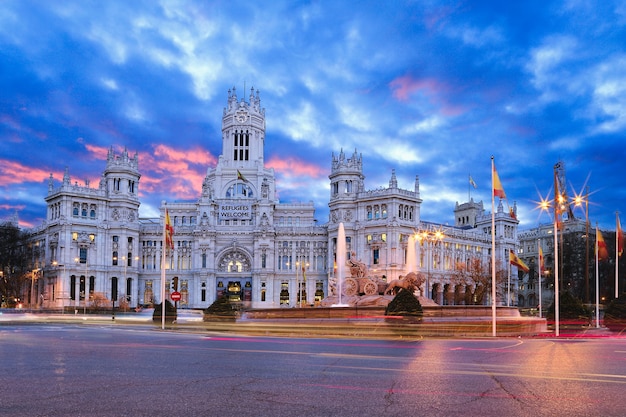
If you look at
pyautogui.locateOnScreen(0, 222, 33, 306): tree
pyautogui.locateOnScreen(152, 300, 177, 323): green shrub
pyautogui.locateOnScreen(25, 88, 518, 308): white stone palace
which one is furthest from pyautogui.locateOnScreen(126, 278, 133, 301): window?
pyautogui.locateOnScreen(152, 300, 177, 323): green shrub

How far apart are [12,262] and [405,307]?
100990 mm

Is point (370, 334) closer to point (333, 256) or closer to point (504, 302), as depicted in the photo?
point (333, 256)

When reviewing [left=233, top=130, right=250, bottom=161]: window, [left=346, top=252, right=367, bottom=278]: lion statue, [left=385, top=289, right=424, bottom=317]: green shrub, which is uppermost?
[left=233, top=130, right=250, bottom=161]: window

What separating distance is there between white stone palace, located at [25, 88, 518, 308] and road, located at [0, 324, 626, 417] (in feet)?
290

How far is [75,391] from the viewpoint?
14648 mm

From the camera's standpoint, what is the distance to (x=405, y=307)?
4275 centimetres

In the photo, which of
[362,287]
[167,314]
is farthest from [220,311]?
[362,287]

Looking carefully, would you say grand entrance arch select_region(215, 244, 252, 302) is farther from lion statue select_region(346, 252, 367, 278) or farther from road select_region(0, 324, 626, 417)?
road select_region(0, 324, 626, 417)

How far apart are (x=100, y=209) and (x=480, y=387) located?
111849mm

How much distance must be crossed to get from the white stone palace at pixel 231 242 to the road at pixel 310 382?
88.3 m

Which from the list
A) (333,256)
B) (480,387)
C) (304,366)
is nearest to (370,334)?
(304,366)

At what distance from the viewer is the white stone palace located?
11544cm

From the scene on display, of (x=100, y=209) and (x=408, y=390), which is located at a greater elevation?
(x=100, y=209)

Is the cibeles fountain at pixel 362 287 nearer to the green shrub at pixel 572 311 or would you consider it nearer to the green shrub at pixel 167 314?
the green shrub at pixel 572 311
